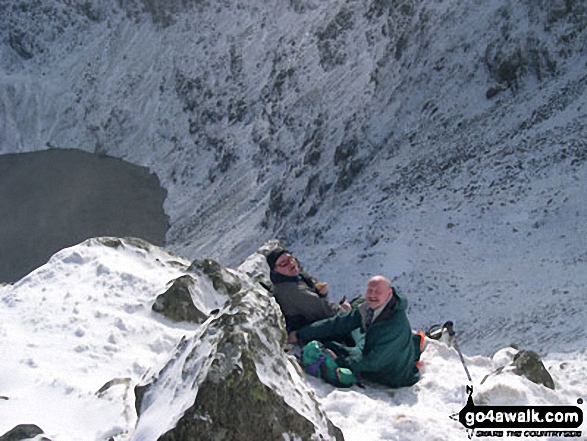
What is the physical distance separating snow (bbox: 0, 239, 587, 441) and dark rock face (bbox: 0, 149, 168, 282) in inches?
1522

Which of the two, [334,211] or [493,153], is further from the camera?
[334,211]

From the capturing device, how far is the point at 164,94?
6756cm

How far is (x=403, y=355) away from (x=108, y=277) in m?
4.56

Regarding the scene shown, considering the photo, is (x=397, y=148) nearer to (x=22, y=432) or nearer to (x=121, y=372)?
(x=121, y=372)

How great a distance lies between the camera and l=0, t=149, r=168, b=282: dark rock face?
50.8 meters

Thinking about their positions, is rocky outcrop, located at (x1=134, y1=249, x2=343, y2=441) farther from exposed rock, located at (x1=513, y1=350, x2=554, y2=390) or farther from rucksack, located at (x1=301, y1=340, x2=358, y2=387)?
exposed rock, located at (x1=513, y1=350, x2=554, y2=390)

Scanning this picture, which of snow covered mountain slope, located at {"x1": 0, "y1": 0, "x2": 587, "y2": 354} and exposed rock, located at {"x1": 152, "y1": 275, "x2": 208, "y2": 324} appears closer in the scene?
exposed rock, located at {"x1": 152, "y1": 275, "x2": 208, "y2": 324}

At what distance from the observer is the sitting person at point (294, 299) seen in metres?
10.3

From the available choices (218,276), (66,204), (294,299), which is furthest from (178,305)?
Result: (66,204)

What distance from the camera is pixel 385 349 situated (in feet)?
28.6

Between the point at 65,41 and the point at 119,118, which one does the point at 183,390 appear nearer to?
the point at 119,118

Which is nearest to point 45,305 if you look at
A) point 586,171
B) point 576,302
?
point 576,302

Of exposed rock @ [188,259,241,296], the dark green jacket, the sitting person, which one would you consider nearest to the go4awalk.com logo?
the dark green jacket

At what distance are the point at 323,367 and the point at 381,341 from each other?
2.78 feet
